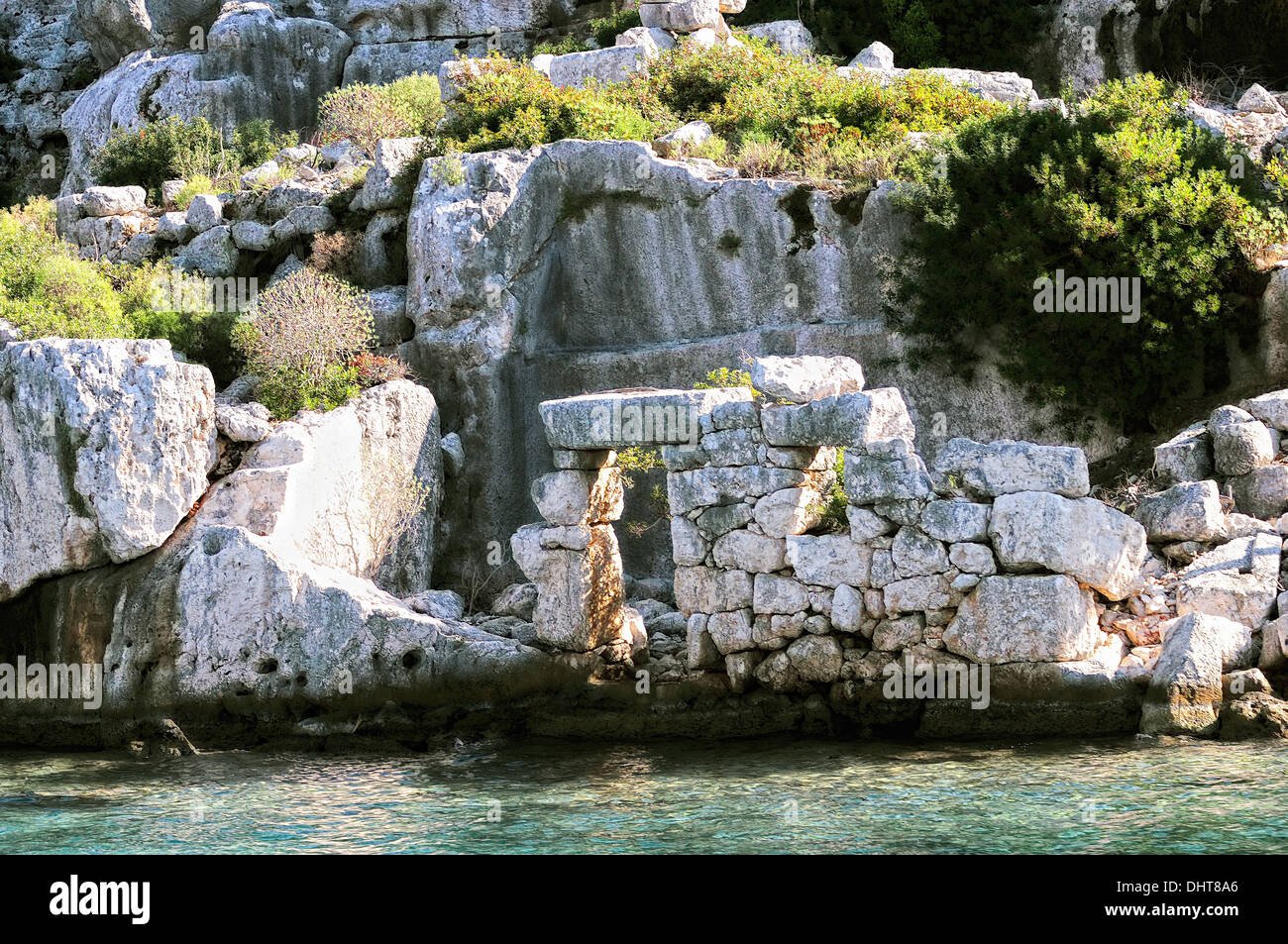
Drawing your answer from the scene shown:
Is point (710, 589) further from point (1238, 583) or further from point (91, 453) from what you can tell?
point (91, 453)

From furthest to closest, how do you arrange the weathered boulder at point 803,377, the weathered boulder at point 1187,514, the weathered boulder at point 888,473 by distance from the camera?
the weathered boulder at point 1187,514
the weathered boulder at point 803,377
the weathered boulder at point 888,473

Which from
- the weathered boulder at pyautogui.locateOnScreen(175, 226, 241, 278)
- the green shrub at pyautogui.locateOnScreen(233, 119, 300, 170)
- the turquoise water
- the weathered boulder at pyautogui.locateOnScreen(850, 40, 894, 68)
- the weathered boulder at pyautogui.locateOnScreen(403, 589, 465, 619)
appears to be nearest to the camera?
the turquoise water

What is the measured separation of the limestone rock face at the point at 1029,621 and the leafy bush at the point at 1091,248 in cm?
367

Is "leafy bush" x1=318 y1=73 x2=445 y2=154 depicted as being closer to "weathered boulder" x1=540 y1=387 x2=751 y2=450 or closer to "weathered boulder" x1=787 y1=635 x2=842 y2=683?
"weathered boulder" x1=540 y1=387 x2=751 y2=450

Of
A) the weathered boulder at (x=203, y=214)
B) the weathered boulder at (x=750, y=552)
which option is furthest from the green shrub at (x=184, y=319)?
the weathered boulder at (x=750, y=552)

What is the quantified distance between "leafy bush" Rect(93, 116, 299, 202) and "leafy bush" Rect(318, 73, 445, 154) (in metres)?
1.15

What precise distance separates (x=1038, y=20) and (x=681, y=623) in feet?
45.8

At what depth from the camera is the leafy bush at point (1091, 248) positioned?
1473 cm

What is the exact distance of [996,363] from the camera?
1545cm

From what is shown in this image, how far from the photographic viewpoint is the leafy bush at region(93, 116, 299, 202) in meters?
22.1

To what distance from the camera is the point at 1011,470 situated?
1198 cm

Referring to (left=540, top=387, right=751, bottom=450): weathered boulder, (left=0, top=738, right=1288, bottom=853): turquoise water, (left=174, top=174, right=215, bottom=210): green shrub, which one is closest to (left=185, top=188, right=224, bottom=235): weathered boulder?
(left=174, top=174, right=215, bottom=210): green shrub

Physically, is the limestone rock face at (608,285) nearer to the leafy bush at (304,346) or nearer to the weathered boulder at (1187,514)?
the leafy bush at (304,346)

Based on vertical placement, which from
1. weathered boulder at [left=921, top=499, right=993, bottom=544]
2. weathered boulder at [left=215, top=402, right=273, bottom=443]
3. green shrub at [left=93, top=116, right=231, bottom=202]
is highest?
green shrub at [left=93, top=116, right=231, bottom=202]
